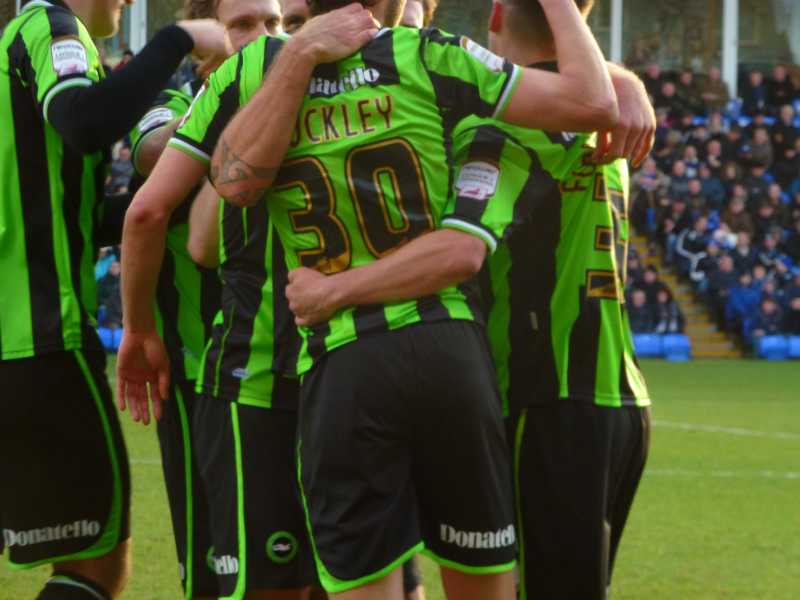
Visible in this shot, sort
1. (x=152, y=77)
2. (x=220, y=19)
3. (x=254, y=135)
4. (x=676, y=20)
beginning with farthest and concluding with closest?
1. (x=676, y=20)
2. (x=220, y=19)
3. (x=152, y=77)
4. (x=254, y=135)

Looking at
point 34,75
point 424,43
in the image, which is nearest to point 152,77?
point 34,75

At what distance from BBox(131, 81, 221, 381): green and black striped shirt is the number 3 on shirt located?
126 cm

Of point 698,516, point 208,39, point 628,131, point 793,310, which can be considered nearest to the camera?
point 628,131

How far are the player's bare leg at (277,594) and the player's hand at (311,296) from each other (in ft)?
2.79

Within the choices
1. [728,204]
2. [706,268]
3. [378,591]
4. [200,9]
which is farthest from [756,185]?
[378,591]

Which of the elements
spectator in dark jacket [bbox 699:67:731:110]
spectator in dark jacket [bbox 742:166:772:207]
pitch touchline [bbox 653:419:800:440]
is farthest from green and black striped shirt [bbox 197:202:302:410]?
spectator in dark jacket [bbox 699:67:731:110]

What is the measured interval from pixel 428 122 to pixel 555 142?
49cm

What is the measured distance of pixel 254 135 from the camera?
11.1ft

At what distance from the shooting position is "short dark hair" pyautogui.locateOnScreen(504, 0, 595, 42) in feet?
12.6

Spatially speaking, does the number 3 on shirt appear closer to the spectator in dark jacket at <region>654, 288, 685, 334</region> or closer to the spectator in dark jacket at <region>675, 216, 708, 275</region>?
the spectator in dark jacket at <region>654, 288, 685, 334</region>

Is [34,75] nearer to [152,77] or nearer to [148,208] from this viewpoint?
[152,77]

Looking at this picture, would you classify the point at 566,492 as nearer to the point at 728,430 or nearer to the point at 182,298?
the point at 182,298

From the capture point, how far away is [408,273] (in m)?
3.38

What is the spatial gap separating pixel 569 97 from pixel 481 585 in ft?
3.60
